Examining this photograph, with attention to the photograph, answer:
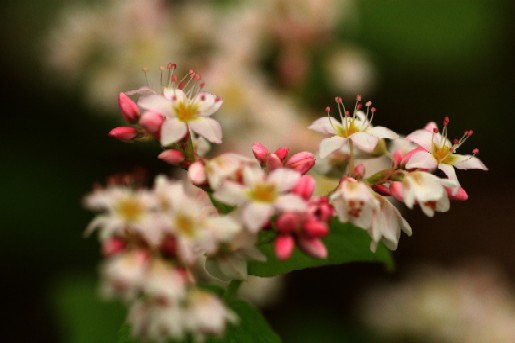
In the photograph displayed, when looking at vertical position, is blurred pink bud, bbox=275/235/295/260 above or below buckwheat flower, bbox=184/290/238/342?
above

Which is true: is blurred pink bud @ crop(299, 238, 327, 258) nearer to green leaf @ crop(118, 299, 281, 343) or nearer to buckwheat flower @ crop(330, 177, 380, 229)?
buckwheat flower @ crop(330, 177, 380, 229)

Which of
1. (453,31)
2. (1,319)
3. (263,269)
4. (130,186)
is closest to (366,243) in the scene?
(263,269)

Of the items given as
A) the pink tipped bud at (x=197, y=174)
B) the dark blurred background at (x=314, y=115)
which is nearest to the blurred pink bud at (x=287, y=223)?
A: the pink tipped bud at (x=197, y=174)

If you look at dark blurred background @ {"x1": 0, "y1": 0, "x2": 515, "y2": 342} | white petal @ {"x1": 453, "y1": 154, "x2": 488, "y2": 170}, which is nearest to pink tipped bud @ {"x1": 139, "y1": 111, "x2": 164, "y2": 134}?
white petal @ {"x1": 453, "y1": 154, "x2": 488, "y2": 170}

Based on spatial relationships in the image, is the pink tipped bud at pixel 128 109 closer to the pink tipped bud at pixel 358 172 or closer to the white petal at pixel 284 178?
the white petal at pixel 284 178

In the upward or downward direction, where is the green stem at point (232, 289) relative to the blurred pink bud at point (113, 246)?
downward

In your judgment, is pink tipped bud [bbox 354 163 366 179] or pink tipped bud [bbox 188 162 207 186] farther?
pink tipped bud [bbox 354 163 366 179]

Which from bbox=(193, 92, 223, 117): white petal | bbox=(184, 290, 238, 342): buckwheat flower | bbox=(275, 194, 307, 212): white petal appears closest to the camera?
bbox=(184, 290, 238, 342): buckwheat flower
